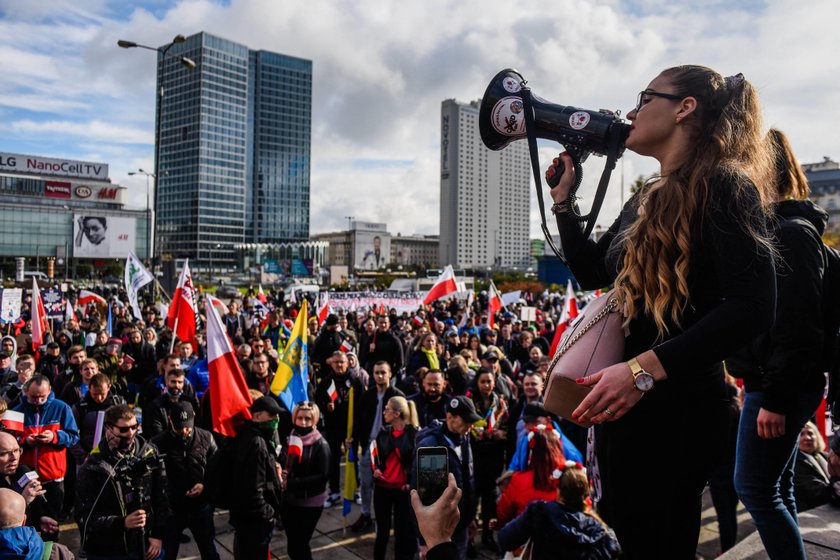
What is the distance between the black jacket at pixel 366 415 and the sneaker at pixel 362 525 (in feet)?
2.55

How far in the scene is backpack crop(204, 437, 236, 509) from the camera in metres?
5.07

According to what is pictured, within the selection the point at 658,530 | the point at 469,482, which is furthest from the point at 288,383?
the point at 658,530

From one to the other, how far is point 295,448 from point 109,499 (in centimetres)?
155

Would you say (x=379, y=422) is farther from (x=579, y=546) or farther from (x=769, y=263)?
(x=769, y=263)

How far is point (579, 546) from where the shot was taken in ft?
11.5

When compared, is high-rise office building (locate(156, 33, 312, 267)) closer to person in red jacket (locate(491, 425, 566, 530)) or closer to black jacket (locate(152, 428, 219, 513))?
black jacket (locate(152, 428, 219, 513))

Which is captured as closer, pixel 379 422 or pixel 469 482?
pixel 469 482

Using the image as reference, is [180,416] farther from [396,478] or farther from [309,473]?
[396,478]

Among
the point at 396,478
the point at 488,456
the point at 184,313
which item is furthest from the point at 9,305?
the point at 488,456

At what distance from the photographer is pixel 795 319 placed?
1862 millimetres

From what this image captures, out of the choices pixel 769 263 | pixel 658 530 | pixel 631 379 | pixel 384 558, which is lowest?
pixel 384 558

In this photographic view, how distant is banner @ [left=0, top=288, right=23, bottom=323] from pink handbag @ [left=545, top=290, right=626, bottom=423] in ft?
52.5

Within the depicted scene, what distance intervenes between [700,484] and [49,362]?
10.4 meters

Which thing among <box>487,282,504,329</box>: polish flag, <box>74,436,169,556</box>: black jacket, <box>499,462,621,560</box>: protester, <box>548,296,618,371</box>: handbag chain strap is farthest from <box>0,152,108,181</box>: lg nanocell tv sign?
<box>548,296,618,371</box>: handbag chain strap
